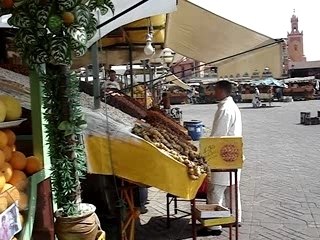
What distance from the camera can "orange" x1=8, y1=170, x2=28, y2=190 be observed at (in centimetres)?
263

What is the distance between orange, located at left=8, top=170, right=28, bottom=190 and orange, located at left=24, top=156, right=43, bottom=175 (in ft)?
0.26

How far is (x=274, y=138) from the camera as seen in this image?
14.8 m

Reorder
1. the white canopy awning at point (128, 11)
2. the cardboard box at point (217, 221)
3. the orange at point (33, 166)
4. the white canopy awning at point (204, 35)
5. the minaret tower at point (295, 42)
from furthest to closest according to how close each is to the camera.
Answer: the minaret tower at point (295, 42), the white canopy awning at point (204, 35), the cardboard box at point (217, 221), the white canopy awning at point (128, 11), the orange at point (33, 166)

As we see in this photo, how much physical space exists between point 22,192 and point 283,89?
4273 centimetres

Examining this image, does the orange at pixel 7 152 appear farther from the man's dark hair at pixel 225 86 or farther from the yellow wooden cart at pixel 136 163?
the man's dark hair at pixel 225 86

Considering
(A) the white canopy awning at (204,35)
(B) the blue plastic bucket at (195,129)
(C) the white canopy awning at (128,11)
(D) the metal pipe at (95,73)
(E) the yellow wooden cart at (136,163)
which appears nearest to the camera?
(C) the white canopy awning at (128,11)

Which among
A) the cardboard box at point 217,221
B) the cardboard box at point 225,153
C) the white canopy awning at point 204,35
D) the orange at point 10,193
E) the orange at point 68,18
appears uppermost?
the white canopy awning at point 204,35

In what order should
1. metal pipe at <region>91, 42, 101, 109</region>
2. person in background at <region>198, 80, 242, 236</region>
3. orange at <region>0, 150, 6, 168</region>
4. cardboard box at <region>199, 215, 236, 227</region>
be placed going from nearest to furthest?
orange at <region>0, 150, 6, 168</region>
metal pipe at <region>91, 42, 101, 109</region>
cardboard box at <region>199, 215, 236, 227</region>
person in background at <region>198, 80, 242, 236</region>

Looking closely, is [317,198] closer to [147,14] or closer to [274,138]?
[147,14]

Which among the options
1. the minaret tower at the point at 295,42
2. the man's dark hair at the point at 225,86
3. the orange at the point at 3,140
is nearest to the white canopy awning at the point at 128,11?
the orange at the point at 3,140

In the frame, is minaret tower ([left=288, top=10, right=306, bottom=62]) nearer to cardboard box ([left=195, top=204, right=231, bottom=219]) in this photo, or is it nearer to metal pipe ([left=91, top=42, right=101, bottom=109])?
cardboard box ([left=195, top=204, right=231, bottom=219])

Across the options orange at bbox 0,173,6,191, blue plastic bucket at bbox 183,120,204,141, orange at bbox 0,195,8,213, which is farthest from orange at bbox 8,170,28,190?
blue plastic bucket at bbox 183,120,204,141

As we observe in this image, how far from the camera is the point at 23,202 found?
8.63 ft

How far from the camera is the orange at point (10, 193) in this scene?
2393mm
